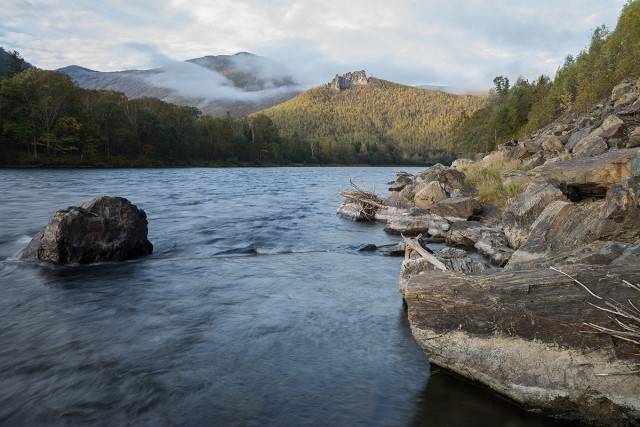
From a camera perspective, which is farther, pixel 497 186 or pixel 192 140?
pixel 192 140

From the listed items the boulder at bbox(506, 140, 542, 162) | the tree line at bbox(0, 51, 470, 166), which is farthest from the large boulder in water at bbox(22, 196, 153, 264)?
the tree line at bbox(0, 51, 470, 166)

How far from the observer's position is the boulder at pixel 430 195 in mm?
20766

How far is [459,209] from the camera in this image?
1606cm

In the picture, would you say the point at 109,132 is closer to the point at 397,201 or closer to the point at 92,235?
the point at 397,201

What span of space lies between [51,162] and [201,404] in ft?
231

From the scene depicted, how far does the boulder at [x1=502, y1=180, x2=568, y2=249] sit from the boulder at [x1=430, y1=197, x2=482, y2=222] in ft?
9.83

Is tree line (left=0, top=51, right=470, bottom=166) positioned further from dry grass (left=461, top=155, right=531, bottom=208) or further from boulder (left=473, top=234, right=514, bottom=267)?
boulder (left=473, top=234, right=514, bottom=267)

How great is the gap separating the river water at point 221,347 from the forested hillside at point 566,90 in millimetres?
43665

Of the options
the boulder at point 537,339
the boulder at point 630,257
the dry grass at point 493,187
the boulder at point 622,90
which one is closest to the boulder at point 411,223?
the dry grass at point 493,187

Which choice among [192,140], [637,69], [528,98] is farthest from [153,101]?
[637,69]

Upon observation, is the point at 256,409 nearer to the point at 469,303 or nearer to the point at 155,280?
the point at 469,303

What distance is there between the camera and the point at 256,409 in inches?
202

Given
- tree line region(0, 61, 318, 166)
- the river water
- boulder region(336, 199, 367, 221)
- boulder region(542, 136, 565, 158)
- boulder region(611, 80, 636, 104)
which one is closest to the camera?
the river water

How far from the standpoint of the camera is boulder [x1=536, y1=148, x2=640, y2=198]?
8.65 m
